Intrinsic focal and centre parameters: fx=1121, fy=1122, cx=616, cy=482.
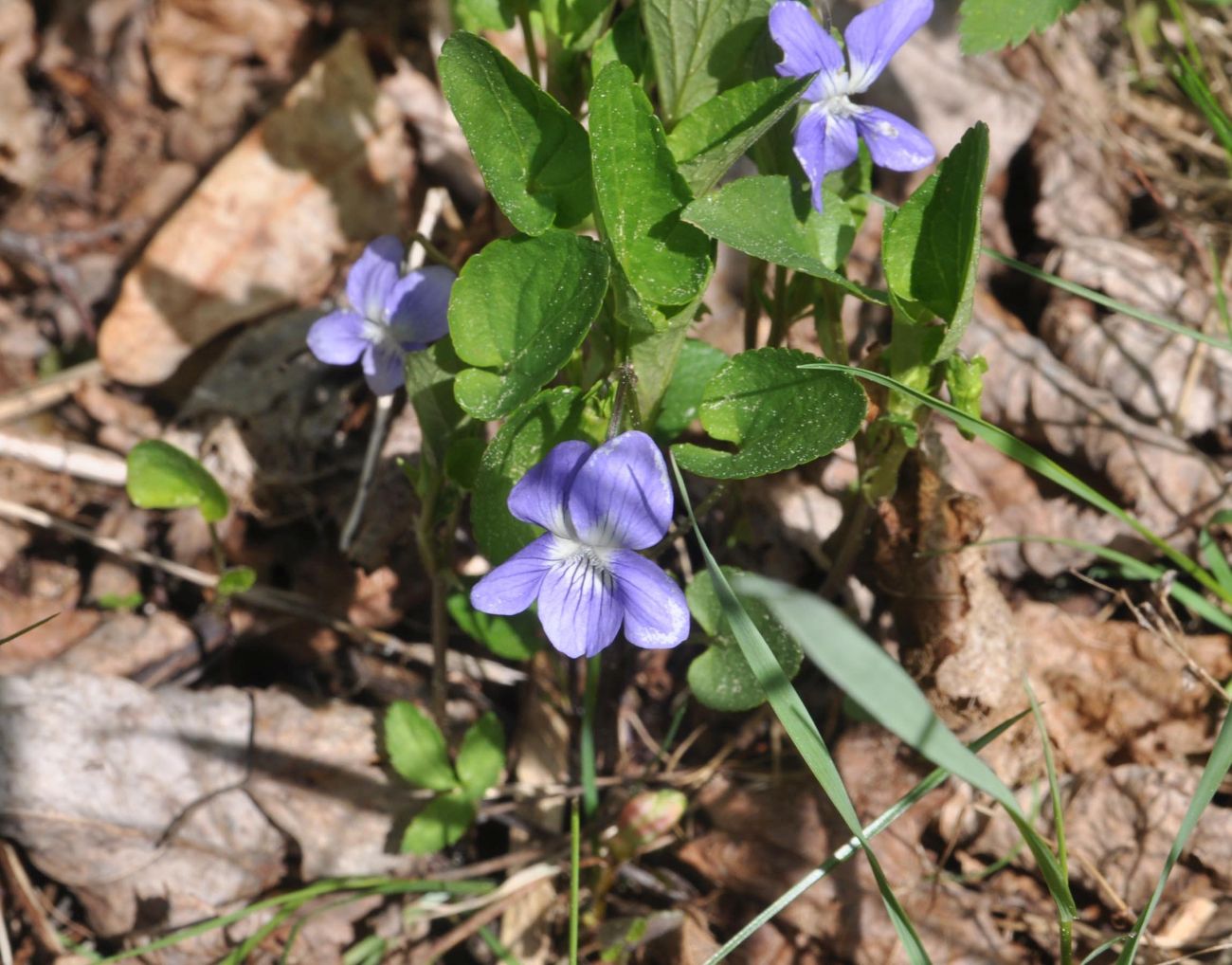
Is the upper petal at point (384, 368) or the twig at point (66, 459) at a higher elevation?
the upper petal at point (384, 368)

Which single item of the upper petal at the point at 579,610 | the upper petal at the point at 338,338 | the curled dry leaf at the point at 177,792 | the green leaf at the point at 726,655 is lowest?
the curled dry leaf at the point at 177,792

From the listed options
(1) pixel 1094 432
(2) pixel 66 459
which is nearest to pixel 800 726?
(1) pixel 1094 432

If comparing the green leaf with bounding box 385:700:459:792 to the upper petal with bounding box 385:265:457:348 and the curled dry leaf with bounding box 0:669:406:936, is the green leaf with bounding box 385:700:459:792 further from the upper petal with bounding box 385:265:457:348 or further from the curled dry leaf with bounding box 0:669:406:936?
the upper petal with bounding box 385:265:457:348

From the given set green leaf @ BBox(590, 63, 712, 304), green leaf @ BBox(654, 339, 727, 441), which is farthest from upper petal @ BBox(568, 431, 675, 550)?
green leaf @ BBox(654, 339, 727, 441)

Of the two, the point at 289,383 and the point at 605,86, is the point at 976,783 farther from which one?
the point at 289,383

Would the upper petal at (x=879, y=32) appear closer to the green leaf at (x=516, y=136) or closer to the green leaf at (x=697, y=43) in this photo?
the green leaf at (x=697, y=43)

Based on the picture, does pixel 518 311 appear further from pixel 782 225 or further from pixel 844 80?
pixel 844 80

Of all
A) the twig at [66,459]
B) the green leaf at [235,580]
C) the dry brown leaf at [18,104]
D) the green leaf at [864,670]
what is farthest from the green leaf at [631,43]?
the dry brown leaf at [18,104]
